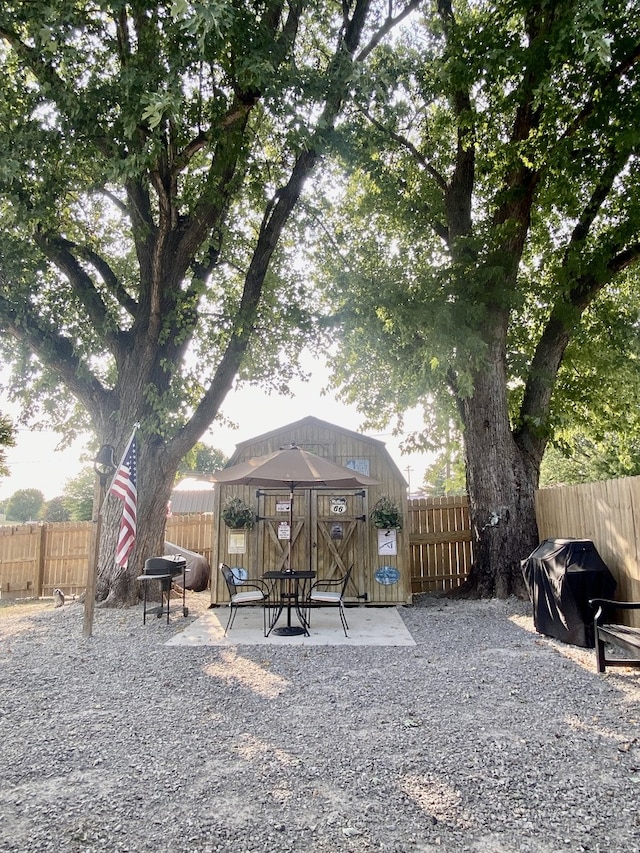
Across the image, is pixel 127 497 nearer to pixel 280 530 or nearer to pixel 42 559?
pixel 280 530

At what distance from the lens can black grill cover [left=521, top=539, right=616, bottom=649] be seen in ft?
19.3

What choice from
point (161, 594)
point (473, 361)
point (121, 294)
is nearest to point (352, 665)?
point (161, 594)

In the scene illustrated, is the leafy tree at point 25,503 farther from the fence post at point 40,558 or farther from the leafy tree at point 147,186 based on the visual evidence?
the leafy tree at point 147,186

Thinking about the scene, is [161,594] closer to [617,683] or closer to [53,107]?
[617,683]

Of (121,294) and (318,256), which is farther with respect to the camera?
(318,256)

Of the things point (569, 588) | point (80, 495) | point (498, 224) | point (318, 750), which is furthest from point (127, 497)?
point (80, 495)

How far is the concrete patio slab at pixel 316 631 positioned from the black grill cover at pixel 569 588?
5.42 ft

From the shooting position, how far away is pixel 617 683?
15.3 ft

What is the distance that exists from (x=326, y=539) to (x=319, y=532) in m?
0.17

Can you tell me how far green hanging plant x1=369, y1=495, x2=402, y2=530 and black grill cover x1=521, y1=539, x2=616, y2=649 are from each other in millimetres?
2721

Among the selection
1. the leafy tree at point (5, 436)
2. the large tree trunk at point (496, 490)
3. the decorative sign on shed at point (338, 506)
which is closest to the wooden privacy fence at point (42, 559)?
the leafy tree at point (5, 436)

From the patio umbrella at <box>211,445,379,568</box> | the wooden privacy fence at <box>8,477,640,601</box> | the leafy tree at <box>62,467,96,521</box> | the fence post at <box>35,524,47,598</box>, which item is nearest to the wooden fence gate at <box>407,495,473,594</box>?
the wooden privacy fence at <box>8,477,640,601</box>

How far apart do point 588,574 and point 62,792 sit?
5292 millimetres

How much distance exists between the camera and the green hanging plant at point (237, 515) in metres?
8.92
